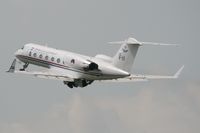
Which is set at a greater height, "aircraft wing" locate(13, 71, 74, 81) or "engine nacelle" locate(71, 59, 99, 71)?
"engine nacelle" locate(71, 59, 99, 71)

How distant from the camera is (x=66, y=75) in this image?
132125mm

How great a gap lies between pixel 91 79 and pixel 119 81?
4321 millimetres

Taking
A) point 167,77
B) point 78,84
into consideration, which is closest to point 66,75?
point 78,84

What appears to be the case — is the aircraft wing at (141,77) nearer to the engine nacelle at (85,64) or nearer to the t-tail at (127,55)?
the t-tail at (127,55)

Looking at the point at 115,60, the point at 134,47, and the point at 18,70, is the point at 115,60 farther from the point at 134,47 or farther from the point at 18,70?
the point at 18,70

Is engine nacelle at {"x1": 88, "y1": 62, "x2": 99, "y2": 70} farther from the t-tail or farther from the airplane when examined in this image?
the t-tail

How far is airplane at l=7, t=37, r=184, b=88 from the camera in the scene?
129 meters

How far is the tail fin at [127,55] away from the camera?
130000 millimetres

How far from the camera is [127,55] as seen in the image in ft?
427

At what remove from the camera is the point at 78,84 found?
133 m

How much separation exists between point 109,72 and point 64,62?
704 centimetres

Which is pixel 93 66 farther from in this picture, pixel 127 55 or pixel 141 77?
pixel 141 77

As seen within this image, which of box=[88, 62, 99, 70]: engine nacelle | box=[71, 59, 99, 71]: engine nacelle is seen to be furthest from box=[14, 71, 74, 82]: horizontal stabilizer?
box=[88, 62, 99, 70]: engine nacelle

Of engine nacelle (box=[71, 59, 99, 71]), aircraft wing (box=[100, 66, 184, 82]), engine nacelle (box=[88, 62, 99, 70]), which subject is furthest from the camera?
aircraft wing (box=[100, 66, 184, 82])
